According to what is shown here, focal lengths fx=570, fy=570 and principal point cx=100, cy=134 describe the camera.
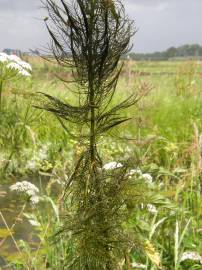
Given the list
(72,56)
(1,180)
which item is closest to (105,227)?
(72,56)

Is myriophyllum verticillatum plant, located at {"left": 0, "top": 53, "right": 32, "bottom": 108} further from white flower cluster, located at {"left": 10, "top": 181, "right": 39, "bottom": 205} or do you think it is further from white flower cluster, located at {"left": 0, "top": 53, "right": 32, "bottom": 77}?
white flower cluster, located at {"left": 10, "top": 181, "right": 39, "bottom": 205}

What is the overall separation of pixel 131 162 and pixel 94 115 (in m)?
0.24

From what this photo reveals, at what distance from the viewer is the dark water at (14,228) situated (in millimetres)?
3944

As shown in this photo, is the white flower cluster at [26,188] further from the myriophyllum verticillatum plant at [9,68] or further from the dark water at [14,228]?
the myriophyllum verticillatum plant at [9,68]

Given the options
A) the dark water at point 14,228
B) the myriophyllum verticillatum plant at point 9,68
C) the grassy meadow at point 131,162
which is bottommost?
the dark water at point 14,228

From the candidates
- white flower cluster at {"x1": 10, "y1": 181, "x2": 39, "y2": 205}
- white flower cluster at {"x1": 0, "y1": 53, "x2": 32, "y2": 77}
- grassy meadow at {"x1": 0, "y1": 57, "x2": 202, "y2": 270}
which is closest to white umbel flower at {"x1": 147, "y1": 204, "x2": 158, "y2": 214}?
grassy meadow at {"x1": 0, "y1": 57, "x2": 202, "y2": 270}

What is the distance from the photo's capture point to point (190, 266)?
355 cm

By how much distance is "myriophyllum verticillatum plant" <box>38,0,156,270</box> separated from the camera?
1733 mm

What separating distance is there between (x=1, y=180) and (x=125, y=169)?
4456 millimetres

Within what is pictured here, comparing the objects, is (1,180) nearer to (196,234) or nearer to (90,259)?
(196,234)

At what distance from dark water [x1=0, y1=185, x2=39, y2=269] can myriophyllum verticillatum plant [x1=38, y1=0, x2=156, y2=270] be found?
150 centimetres

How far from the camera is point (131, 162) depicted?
196 cm

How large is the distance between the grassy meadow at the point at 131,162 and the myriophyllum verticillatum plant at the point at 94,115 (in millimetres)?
64

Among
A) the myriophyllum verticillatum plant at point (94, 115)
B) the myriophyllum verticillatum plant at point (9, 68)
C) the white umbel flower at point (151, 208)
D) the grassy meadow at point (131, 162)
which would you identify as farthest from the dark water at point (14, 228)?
the myriophyllum verticillatum plant at point (94, 115)
